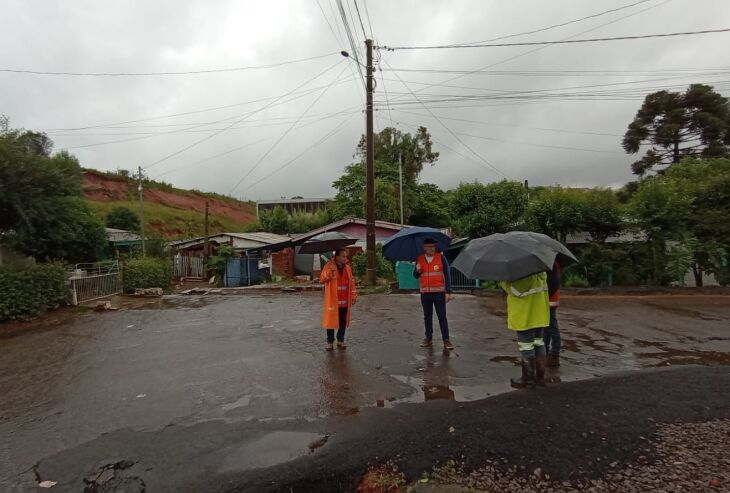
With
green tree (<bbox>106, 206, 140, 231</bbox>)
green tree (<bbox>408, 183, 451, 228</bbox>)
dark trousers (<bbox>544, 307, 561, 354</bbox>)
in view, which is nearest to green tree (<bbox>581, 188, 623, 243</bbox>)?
dark trousers (<bbox>544, 307, 561, 354</bbox>)

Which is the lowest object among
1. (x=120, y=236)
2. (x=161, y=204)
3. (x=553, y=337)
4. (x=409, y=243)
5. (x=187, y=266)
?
(x=553, y=337)

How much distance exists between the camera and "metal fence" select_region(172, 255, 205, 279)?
3012 cm

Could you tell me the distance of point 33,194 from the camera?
1349cm

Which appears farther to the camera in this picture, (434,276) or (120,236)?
(120,236)

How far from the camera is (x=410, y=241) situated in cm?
729

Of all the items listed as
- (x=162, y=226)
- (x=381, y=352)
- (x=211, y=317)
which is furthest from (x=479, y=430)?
(x=162, y=226)

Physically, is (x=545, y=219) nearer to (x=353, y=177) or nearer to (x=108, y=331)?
(x=108, y=331)

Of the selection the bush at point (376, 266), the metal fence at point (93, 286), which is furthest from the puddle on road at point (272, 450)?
the bush at point (376, 266)

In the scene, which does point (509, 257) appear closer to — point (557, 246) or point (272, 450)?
point (557, 246)

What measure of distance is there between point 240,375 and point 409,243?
3.27 metres

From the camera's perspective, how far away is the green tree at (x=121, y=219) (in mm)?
43416

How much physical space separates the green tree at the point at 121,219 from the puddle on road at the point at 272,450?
150 ft

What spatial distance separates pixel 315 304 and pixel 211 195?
71.0 meters

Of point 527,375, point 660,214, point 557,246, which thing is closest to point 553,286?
point 557,246
